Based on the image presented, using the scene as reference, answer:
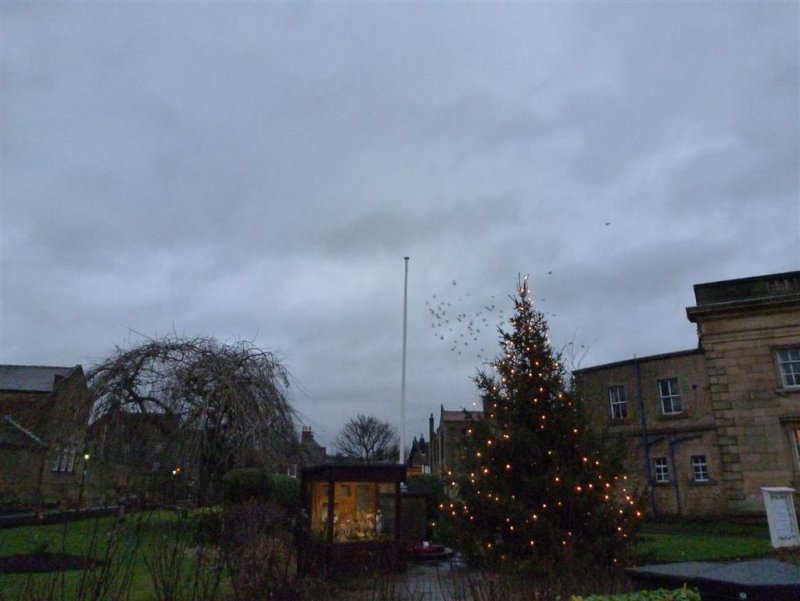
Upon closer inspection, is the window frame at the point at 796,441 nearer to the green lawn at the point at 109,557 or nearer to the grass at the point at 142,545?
the grass at the point at 142,545

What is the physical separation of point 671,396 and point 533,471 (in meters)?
22.3

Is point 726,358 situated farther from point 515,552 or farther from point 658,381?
point 515,552

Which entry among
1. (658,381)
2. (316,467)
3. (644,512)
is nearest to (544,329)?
(644,512)

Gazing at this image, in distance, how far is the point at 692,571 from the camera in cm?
561

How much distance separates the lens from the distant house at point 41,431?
2444 centimetres

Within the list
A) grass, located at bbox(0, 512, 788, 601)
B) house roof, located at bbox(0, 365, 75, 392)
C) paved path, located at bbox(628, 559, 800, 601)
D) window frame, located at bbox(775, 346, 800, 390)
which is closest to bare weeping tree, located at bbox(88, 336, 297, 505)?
grass, located at bbox(0, 512, 788, 601)

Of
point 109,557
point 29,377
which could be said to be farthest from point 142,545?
point 29,377

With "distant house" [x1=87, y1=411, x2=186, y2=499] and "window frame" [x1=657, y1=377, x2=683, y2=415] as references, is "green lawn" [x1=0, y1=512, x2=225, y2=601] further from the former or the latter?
"window frame" [x1=657, y1=377, x2=683, y2=415]

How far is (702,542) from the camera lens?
19328 millimetres

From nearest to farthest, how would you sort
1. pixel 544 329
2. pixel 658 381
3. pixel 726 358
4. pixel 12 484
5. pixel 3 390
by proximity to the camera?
pixel 544 329 < pixel 726 358 < pixel 658 381 < pixel 12 484 < pixel 3 390

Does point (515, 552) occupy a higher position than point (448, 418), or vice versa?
point (448, 418)

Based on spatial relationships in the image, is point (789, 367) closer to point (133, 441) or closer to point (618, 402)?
point (618, 402)

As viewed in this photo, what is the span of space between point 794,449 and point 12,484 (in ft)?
139

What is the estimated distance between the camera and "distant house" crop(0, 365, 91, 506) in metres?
24.4
